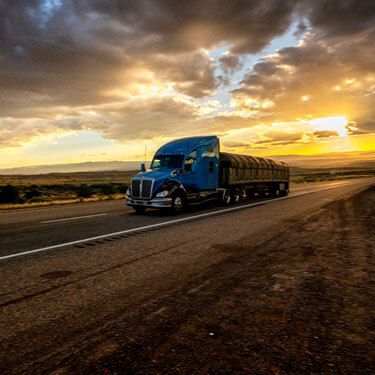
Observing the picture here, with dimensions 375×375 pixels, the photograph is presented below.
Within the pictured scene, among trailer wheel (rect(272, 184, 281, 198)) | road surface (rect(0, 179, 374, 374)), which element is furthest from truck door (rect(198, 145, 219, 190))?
trailer wheel (rect(272, 184, 281, 198))

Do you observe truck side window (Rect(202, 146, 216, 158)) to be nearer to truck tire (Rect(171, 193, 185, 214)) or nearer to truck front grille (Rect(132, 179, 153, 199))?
truck tire (Rect(171, 193, 185, 214))

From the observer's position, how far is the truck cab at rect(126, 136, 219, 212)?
13266 millimetres

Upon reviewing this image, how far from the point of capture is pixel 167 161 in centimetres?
1497

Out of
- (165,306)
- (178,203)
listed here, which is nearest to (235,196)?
(178,203)

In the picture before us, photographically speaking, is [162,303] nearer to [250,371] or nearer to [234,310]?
[234,310]

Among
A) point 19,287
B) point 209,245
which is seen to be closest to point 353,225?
point 209,245

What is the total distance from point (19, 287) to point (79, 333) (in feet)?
5.81

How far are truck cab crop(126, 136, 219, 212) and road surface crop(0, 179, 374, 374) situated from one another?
5.72 m

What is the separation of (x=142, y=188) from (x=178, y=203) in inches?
61.0

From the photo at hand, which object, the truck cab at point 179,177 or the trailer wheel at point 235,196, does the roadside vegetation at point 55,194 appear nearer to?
the truck cab at point 179,177

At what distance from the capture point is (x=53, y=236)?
8062 mm

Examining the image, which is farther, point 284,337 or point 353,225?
point 353,225

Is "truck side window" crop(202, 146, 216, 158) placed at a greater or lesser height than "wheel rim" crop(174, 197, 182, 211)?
greater

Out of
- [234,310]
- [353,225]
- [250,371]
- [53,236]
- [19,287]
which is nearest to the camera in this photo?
[250,371]
